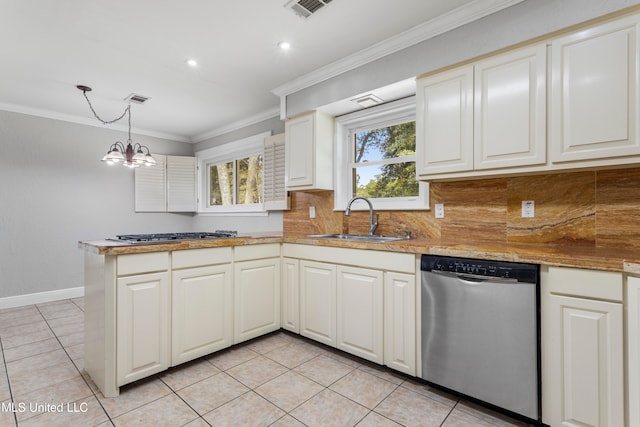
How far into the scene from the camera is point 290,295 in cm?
279

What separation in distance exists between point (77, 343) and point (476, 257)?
10.7 feet

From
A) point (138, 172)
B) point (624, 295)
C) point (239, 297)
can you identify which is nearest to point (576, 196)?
point (624, 295)

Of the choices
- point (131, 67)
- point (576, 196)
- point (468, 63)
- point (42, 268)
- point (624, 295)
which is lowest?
point (42, 268)

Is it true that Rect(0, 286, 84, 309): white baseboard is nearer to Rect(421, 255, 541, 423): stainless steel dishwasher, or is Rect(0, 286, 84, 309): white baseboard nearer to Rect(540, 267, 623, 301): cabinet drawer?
Rect(421, 255, 541, 423): stainless steel dishwasher

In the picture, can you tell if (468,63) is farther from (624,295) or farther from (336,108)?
(624,295)

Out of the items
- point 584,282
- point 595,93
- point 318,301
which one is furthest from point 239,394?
point 595,93

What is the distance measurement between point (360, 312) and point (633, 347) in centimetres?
141

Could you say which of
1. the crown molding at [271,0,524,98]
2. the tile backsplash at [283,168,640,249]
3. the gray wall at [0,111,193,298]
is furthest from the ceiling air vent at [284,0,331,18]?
the gray wall at [0,111,193,298]

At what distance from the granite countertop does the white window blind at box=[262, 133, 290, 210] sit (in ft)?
3.33

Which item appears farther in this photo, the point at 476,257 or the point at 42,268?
the point at 42,268

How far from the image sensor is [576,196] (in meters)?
1.92

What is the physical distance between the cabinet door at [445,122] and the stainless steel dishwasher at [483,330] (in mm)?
689

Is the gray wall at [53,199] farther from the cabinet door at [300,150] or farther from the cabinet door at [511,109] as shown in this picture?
the cabinet door at [511,109]

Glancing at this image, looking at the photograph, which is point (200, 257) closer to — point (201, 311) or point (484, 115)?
point (201, 311)
